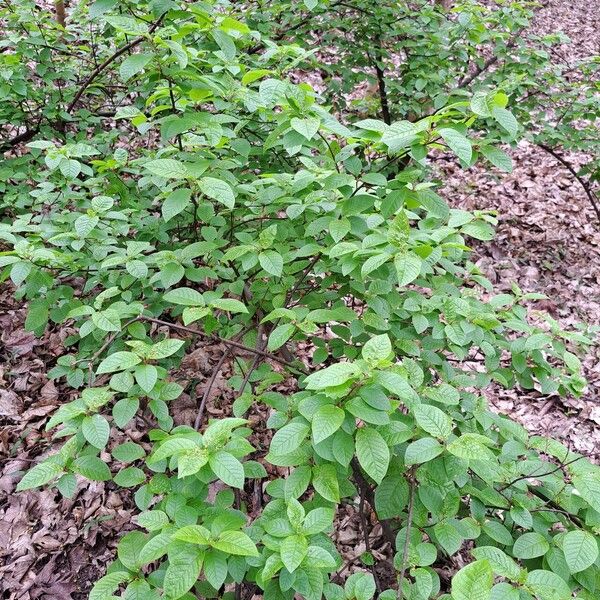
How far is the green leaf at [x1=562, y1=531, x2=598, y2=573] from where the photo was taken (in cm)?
144

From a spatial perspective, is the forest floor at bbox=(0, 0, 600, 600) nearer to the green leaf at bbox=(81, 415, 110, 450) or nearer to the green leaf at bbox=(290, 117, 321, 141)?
the green leaf at bbox=(81, 415, 110, 450)

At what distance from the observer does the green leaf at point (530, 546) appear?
5.15ft

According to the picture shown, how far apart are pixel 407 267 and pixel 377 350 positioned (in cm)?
28

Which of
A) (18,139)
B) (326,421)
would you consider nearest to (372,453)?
(326,421)

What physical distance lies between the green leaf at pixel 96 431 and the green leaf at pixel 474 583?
103cm

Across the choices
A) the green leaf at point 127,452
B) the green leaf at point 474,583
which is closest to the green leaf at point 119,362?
the green leaf at point 127,452

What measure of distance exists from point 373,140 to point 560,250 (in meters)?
4.85

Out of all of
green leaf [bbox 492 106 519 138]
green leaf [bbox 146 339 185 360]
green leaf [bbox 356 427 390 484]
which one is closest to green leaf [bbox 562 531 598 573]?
green leaf [bbox 356 427 390 484]

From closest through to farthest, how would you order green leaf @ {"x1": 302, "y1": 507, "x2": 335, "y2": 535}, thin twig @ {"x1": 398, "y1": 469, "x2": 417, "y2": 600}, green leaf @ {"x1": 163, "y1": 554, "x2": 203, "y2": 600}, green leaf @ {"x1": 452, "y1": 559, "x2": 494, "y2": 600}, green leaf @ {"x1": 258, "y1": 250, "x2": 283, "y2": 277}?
green leaf @ {"x1": 452, "y1": 559, "x2": 494, "y2": 600} → green leaf @ {"x1": 163, "y1": 554, "x2": 203, "y2": 600} → green leaf @ {"x1": 302, "y1": 507, "x2": 335, "y2": 535} → thin twig @ {"x1": 398, "y1": 469, "x2": 417, "y2": 600} → green leaf @ {"x1": 258, "y1": 250, "x2": 283, "y2": 277}

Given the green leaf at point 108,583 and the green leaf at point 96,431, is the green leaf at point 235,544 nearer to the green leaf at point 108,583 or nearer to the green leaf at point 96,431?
the green leaf at point 108,583

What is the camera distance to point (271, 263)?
199cm

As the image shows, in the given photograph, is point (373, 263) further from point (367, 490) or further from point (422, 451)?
point (367, 490)

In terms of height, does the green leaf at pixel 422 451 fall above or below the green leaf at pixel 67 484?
above

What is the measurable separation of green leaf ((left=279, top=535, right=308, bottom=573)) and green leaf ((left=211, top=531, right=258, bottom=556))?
0.24 ft
